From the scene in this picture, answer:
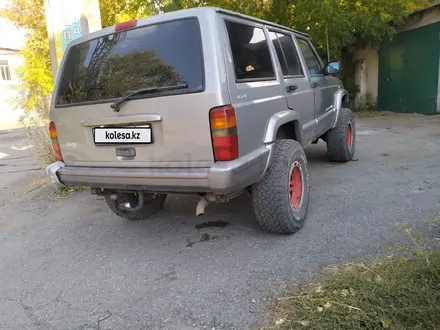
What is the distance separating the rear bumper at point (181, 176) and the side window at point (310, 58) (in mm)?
2086

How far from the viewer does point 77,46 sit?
3.33 metres

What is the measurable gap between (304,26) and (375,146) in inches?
245

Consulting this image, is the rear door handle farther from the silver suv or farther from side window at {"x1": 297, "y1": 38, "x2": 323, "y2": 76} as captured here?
side window at {"x1": 297, "y1": 38, "x2": 323, "y2": 76}

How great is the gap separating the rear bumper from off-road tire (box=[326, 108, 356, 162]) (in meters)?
2.84

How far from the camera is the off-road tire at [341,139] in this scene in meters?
5.48

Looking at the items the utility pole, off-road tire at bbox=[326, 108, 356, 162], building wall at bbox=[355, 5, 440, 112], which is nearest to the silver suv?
off-road tire at bbox=[326, 108, 356, 162]

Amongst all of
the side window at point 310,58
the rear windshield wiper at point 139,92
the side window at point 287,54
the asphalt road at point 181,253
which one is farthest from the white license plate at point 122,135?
the side window at point 310,58

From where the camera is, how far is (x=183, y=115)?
2.60m

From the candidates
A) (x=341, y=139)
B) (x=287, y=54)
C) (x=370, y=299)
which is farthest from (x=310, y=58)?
(x=370, y=299)

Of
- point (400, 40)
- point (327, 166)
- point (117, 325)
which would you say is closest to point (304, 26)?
point (400, 40)

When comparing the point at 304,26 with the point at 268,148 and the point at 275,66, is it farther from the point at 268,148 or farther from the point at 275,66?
the point at 268,148

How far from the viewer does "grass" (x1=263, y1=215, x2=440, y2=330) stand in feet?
6.44

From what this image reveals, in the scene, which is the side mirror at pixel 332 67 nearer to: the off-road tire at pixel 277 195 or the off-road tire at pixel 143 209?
the off-road tire at pixel 277 195

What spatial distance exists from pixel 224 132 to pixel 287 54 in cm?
188
